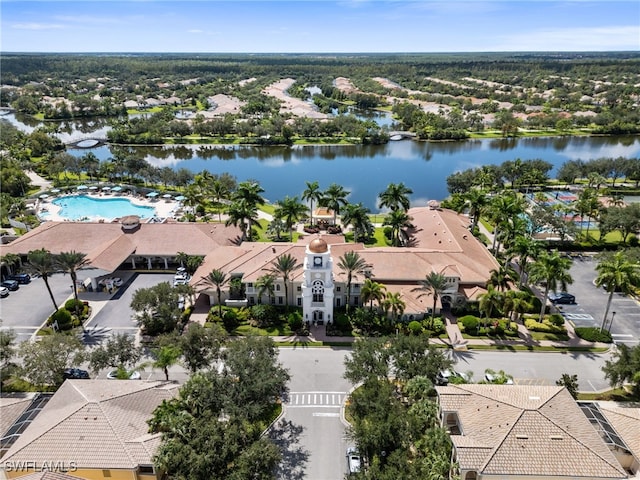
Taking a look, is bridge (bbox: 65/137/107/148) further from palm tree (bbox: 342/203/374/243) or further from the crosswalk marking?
the crosswalk marking

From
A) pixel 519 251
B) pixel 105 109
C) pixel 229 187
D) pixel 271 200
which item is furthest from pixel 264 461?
pixel 105 109

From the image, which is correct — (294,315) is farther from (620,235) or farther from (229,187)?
(620,235)

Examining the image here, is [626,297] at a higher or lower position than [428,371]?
lower

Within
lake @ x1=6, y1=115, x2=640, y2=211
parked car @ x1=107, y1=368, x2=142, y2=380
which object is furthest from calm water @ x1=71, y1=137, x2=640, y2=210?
parked car @ x1=107, y1=368, x2=142, y2=380

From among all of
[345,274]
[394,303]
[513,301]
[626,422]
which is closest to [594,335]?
[513,301]

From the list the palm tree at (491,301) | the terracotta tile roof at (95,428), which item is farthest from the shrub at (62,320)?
the palm tree at (491,301)

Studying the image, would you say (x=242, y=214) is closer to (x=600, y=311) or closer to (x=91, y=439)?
(x=91, y=439)

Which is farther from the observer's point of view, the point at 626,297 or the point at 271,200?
the point at 271,200

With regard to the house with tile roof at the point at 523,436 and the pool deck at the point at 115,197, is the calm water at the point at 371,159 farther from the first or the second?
the house with tile roof at the point at 523,436
